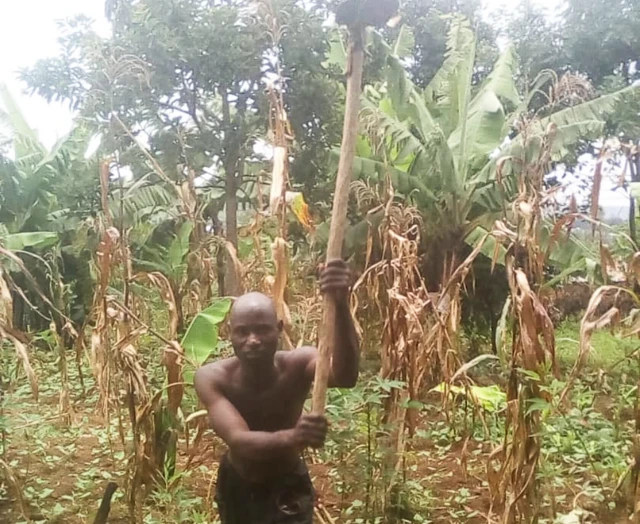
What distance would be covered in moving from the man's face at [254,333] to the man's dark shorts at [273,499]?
19 centimetres

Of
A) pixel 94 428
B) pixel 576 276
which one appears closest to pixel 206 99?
pixel 94 428

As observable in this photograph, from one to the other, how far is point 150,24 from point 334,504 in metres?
1.79

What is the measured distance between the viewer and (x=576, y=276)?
329 centimetres

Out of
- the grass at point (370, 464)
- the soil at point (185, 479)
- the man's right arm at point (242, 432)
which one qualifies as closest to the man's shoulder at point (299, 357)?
the man's right arm at point (242, 432)

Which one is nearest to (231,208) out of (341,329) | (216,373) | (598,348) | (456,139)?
(456,139)

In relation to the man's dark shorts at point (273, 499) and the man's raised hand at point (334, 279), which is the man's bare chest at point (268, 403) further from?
the man's raised hand at point (334, 279)

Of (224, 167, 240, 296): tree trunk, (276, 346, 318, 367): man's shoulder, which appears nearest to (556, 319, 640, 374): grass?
(224, 167, 240, 296): tree trunk

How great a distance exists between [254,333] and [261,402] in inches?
4.7

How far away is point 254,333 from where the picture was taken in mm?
1028

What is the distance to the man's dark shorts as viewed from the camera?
1058mm

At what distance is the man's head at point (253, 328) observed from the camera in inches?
40.4

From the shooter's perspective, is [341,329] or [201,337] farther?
[201,337]

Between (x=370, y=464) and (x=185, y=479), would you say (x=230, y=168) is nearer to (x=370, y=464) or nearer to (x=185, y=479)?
(x=185, y=479)

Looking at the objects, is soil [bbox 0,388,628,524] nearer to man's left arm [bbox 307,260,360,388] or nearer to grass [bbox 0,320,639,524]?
grass [bbox 0,320,639,524]
